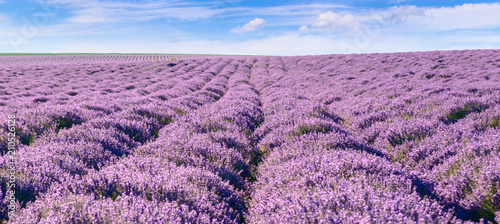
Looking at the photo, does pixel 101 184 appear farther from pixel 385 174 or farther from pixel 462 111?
pixel 462 111

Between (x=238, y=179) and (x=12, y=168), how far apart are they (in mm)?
2589

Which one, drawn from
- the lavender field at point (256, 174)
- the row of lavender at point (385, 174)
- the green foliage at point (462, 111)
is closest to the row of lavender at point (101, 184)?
the lavender field at point (256, 174)

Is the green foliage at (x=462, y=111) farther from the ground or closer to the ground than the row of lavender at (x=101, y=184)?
farther from the ground

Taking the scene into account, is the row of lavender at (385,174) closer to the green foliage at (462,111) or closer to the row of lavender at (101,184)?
the green foliage at (462,111)

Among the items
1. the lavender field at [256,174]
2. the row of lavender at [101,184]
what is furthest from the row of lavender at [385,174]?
the row of lavender at [101,184]

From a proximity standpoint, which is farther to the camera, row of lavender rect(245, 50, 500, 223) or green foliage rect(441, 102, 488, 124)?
green foliage rect(441, 102, 488, 124)

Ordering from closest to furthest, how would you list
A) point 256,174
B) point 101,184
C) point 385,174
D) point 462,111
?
point 101,184
point 385,174
point 256,174
point 462,111

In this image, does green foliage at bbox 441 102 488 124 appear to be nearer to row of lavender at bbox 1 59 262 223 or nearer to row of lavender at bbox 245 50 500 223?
row of lavender at bbox 245 50 500 223

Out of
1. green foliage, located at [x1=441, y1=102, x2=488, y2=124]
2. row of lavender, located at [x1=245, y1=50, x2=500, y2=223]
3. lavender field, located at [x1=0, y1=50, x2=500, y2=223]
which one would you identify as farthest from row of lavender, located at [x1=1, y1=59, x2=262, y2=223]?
green foliage, located at [x1=441, y1=102, x2=488, y2=124]

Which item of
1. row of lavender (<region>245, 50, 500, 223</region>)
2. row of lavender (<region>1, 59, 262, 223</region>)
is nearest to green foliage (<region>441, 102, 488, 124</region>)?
row of lavender (<region>245, 50, 500, 223</region>)

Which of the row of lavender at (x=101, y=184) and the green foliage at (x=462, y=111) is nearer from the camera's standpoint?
the row of lavender at (x=101, y=184)

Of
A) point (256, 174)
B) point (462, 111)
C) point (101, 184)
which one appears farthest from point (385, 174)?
point (462, 111)

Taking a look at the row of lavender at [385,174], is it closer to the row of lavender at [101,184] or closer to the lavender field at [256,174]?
the lavender field at [256,174]

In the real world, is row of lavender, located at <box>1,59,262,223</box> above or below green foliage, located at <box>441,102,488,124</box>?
below
